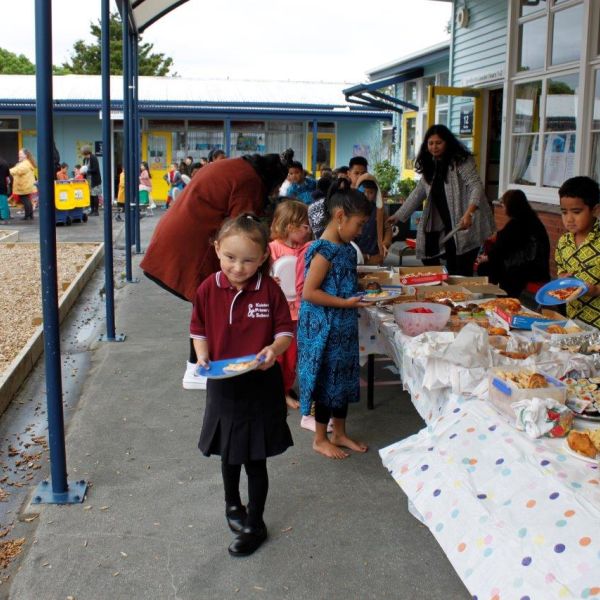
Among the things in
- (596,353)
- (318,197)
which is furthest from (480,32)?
(596,353)

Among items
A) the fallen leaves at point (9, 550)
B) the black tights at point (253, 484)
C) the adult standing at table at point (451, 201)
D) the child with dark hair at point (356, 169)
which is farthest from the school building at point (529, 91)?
the fallen leaves at point (9, 550)

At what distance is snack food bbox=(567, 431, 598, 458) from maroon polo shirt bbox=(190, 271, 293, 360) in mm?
1174

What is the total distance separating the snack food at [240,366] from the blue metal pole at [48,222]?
1199mm

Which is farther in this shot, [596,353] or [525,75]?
[525,75]

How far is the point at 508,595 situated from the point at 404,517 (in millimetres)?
1571

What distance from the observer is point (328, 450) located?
13.7 feet

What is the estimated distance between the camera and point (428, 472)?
8.25 feet

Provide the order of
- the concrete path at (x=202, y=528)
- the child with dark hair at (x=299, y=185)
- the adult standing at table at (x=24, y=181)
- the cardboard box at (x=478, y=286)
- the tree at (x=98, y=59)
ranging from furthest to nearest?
1. the tree at (x=98, y=59)
2. the adult standing at table at (x=24, y=181)
3. the child with dark hair at (x=299, y=185)
4. the cardboard box at (x=478, y=286)
5. the concrete path at (x=202, y=528)

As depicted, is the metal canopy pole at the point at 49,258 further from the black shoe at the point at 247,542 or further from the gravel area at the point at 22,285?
the gravel area at the point at 22,285

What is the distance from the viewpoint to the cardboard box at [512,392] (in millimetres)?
2508

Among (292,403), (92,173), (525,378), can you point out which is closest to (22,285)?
(292,403)

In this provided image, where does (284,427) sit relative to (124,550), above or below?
above

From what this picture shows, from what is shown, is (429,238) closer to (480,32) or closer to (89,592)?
(89,592)

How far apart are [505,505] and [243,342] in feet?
4.16
